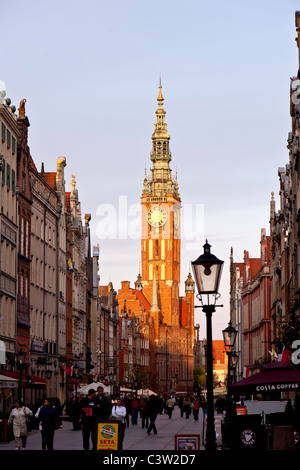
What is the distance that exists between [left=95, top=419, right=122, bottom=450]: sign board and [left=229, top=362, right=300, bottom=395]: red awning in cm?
462

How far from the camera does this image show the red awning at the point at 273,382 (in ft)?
82.7

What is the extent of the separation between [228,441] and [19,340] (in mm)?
27409

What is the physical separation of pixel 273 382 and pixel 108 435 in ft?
16.5

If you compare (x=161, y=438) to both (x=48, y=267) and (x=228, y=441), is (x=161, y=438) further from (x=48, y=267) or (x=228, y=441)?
(x=48, y=267)

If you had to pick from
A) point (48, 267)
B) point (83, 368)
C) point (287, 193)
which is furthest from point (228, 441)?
point (83, 368)

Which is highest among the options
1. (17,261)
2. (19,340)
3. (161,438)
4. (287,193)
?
(287,193)

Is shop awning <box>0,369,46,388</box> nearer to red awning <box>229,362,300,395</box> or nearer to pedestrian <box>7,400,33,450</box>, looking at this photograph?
pedestrian <box>7,400,33,450</box>

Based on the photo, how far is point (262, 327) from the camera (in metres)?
100

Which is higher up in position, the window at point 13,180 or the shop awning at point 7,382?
the window at point 13,180

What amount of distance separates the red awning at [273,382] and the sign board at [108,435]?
15.1 ft

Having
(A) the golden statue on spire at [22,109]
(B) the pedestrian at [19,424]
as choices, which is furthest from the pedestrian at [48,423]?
(A) the golden statue on spire at [22,109]

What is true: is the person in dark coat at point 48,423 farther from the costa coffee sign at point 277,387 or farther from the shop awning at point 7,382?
the shop awning at point 7,382

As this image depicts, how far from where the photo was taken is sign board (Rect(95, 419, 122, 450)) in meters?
22.1
